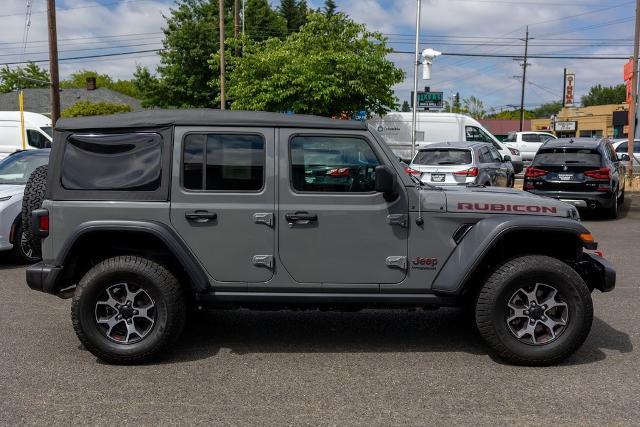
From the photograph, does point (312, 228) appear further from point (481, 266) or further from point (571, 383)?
point (571, 383)

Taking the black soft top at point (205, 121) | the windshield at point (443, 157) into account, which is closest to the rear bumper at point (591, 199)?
the windshield at point (443, 157)

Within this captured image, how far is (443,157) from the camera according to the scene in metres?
14.2

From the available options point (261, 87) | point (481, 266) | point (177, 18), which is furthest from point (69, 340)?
point (177, 18)

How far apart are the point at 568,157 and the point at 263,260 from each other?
10328 millimetres

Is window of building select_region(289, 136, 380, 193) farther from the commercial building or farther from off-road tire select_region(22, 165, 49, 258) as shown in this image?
the commercial building

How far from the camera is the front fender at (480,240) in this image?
4676 mm

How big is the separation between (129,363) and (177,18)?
37.4m

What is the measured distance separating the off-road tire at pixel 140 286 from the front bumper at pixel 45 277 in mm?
193

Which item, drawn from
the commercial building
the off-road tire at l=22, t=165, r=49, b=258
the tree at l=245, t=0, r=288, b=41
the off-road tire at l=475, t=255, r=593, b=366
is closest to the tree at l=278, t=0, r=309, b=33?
the tree at l=245, t=0, r=288, b=41

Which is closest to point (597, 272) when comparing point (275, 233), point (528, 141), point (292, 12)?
point (275, 233)

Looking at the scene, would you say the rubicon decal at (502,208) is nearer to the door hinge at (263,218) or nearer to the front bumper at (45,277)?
the door hinge at (263,218)

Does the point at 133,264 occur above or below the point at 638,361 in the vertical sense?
above

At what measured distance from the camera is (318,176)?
4883 mm

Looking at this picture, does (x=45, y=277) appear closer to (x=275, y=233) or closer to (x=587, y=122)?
(x=275, y=233)
